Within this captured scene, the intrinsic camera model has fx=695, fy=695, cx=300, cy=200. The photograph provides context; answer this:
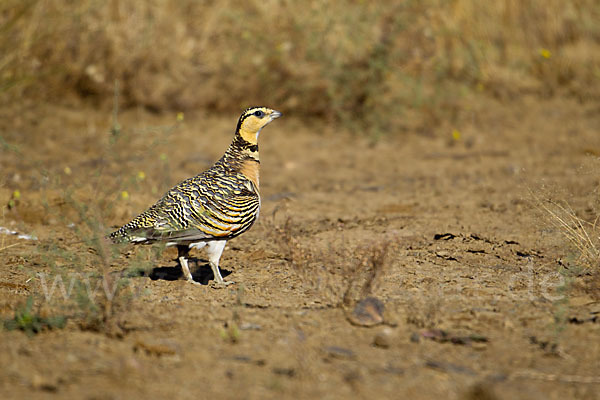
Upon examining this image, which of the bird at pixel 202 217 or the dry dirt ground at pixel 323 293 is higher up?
the bird at pixel 202 217

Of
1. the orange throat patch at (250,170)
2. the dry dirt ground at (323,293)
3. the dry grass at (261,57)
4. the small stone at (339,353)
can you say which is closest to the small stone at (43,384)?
the dry dirt ground at (323,293)

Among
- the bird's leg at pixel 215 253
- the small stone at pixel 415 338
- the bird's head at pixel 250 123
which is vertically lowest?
the small stone at pixel 415 338

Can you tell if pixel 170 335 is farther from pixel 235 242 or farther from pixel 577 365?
pixel 235 242

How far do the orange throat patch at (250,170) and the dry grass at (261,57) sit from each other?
14.2ft

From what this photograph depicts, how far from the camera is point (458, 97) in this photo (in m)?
10.4

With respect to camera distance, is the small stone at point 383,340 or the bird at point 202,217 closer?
the small stone at point 383,340

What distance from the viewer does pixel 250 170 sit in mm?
5426

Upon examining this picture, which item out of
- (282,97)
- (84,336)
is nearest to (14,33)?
(282,97)

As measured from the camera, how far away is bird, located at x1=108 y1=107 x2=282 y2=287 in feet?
15.5

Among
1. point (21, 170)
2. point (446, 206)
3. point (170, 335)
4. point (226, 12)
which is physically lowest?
point (446, 206)

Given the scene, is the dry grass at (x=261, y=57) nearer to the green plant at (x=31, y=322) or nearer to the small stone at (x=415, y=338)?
Result: the small stone at (x=415, y=338)

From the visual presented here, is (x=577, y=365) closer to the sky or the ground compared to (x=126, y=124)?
closer to the ground

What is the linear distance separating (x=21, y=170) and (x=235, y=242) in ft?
9.95

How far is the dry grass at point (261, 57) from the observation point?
9.68 m
